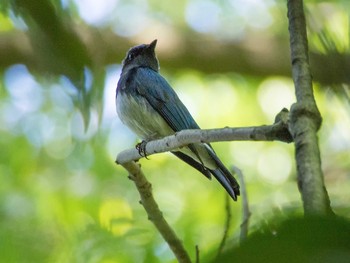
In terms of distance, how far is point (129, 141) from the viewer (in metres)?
8.15

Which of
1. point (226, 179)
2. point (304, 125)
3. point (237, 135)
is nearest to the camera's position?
point (304, 125)

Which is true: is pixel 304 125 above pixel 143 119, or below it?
below

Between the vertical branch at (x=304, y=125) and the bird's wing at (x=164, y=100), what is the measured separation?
330 centimetres

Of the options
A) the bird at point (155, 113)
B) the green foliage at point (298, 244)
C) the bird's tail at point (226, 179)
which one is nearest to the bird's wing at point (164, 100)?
the bird at point (155, 113)

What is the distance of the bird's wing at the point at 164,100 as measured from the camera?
4.71 metres

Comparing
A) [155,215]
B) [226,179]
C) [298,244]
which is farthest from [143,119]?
[298,244]

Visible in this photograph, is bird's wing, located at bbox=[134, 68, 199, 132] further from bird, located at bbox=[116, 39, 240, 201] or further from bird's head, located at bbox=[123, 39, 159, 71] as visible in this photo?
bird's head, located at bbox=[123, 39, 159, 71]

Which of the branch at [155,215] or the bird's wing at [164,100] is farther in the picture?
the bird's wing at [164,100]

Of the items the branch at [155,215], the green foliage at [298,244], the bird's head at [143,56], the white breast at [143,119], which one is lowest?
the green foliage at [298,244]

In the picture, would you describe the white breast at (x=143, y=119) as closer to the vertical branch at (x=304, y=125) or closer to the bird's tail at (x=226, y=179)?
the bird's tail at (x=226, y=179)

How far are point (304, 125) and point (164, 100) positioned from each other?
13.1 feet

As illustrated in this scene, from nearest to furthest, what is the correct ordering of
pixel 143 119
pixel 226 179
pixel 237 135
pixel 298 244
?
1. pixel 298 244
2. pixel 237 135
3. pixel 226 179
4. pixel 143 119

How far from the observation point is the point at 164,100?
4.95m

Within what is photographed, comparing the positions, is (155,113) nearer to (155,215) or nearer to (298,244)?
(155,215)
